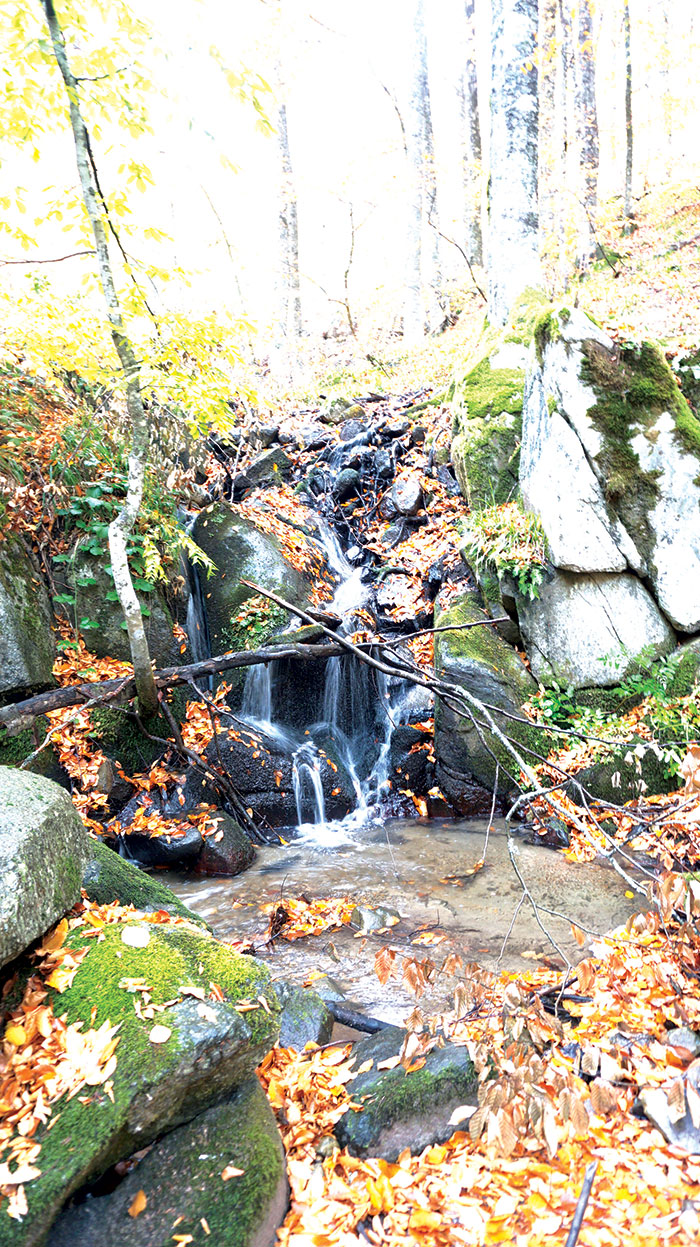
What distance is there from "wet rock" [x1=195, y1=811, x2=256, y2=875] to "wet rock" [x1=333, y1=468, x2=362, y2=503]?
18.3ft

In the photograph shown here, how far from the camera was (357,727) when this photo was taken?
762cm

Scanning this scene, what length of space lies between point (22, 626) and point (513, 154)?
27.7ft

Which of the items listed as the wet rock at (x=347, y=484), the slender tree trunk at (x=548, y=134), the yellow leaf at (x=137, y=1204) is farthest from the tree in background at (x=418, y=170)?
the yellow leaf at (x=137, y=1204)


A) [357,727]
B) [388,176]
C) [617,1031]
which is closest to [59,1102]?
[617,1031]

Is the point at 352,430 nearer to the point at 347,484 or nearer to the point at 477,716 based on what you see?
the point at 347,484

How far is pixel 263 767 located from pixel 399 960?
290cm

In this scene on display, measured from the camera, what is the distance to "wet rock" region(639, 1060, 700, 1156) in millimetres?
2291

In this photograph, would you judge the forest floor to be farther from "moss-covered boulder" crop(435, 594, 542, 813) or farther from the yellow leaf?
"moss-covered boulder" crop(435, 594, 542, 813)

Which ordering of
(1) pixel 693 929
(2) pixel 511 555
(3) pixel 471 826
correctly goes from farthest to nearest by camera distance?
(2) pixel 511 555
(3) pixel 471 826
(1) pixel 693 929

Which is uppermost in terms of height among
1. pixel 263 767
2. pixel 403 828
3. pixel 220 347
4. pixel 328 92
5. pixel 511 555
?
pixel 328 92

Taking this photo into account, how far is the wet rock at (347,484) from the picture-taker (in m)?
9.91

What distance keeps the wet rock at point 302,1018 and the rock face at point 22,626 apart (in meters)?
3.65

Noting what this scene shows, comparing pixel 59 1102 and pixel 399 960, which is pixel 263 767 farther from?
pixel 59 1102

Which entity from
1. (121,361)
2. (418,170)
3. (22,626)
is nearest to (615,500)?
(121,361)
